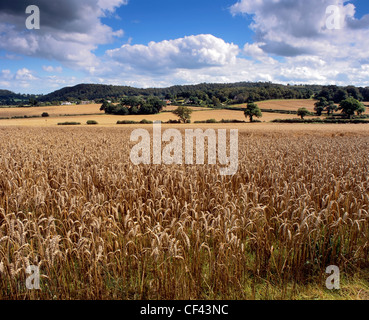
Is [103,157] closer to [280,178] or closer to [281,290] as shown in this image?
[280,178]

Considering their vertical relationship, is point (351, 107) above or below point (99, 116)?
Result: above

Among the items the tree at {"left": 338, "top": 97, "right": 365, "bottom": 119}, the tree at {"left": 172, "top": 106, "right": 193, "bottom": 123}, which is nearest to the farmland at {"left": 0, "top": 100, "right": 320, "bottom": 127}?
the tree at {"left": 172, "top": 106, "right": 193, "bottom": 123}

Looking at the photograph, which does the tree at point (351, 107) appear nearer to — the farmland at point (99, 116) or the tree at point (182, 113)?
the farmland at point (99, 116)

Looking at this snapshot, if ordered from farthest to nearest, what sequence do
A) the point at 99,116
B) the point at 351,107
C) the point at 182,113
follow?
the point at 99,116 → the point at 351,107 → the point at 182,113

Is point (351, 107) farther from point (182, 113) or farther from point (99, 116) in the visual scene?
point (99, 116)

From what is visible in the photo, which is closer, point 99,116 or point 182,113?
point 182,113

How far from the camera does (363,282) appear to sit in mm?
4453

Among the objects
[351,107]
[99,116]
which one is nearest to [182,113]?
[99,116]

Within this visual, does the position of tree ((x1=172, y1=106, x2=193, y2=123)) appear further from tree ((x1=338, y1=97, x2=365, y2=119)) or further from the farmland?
tree ((x1=338, y1=97, x2=365, y2=119))

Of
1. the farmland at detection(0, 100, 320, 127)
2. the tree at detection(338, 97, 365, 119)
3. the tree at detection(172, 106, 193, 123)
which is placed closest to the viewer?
the farmland at detection(0, 100, 320, 127)

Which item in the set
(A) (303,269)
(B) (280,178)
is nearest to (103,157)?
(B) (280,178)

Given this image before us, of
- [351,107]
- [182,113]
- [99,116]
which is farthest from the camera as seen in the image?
[99,116]

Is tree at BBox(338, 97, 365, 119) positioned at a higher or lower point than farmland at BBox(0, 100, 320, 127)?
higher
